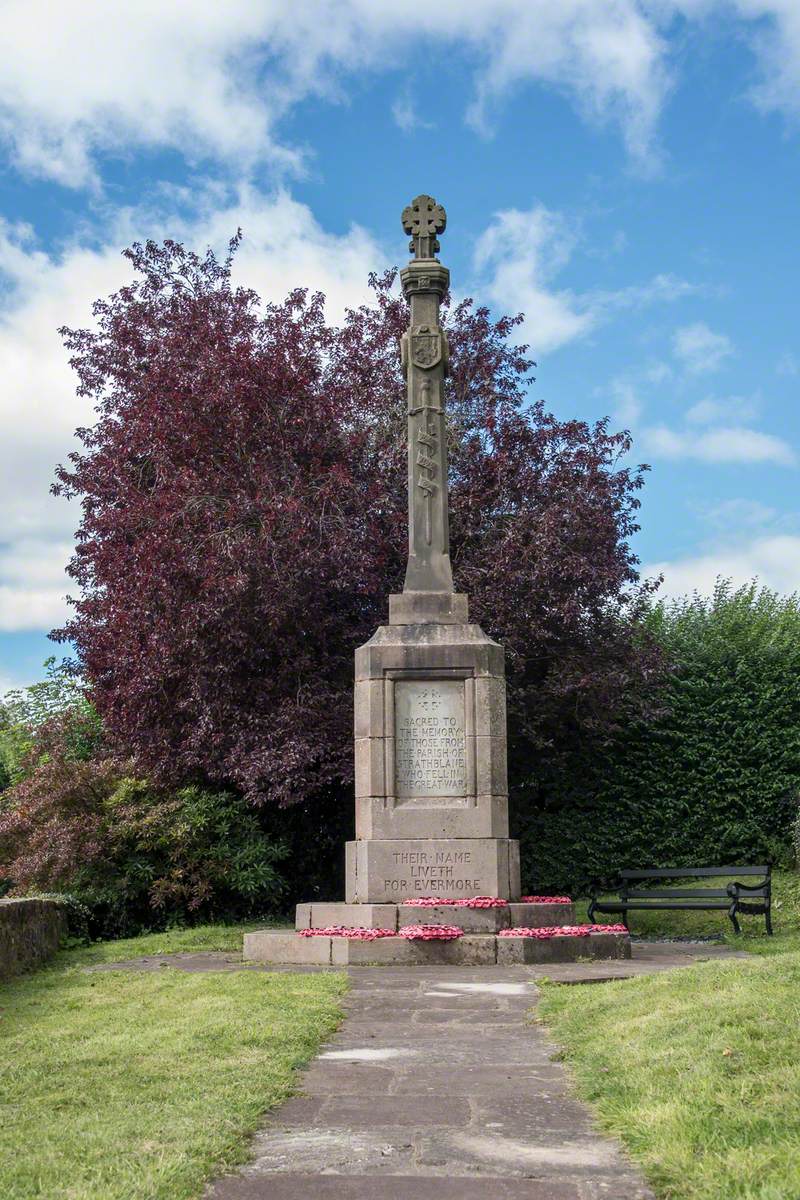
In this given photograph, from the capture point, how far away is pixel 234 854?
15.1 meters

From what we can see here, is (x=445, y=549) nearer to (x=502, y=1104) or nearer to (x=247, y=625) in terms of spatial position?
(x=247, y=625)

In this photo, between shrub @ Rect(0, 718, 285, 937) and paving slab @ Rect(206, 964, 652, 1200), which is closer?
paving slab @ Rect(206, 964, 652, 1200)

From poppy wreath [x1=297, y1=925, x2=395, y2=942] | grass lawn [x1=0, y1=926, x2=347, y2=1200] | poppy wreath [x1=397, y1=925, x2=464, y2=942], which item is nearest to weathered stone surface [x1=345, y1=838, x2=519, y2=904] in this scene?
poppy wreath [x1=297, y1=925, x2=395, y2=942]

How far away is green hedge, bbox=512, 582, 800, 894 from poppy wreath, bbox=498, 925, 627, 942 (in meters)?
7.39

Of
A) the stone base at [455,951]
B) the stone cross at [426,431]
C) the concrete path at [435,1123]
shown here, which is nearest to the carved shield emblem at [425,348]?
the stone cross at [426,431]

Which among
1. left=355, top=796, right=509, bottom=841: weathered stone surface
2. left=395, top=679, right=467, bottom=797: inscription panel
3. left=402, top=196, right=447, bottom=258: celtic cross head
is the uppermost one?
left=402, top=196, right=447, bottom=258: celtic cross head

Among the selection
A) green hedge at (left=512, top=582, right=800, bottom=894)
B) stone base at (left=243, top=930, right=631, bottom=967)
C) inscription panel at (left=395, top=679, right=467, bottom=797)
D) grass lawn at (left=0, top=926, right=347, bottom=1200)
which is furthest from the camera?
green hedge at (left=512, top=582, right=800, bottom=894)

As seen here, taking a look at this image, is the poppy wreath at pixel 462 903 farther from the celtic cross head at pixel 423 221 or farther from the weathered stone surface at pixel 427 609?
the celtic cross head at pixel 423 221

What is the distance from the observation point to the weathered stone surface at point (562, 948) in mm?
10242

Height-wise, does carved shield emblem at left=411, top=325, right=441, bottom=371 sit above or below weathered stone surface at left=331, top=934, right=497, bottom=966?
above

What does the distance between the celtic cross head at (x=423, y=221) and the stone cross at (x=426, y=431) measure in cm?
26

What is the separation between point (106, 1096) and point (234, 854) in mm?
10265

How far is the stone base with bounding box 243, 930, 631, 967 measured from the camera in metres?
10.2

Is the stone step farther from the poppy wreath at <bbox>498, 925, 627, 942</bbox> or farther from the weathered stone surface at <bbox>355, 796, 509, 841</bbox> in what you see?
the weathered stone surface at <bbox>355, 796, 509, 841</bbox>
